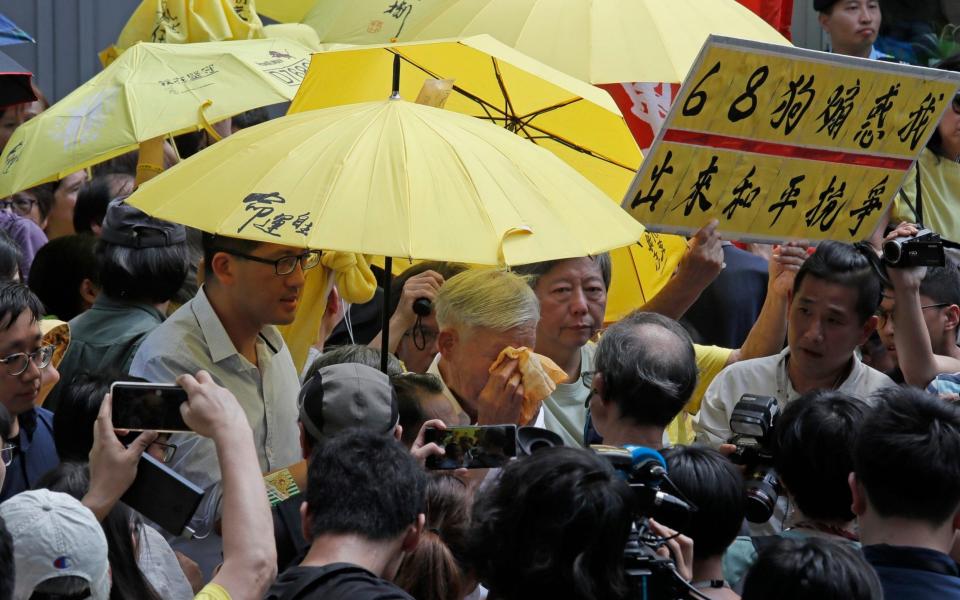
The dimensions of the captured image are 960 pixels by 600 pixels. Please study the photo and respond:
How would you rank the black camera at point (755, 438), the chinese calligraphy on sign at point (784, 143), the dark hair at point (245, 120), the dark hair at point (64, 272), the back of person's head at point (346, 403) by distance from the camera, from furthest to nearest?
the dark hair at point (245, 120) < the dark hair at point (64, 272) < the chinese calligraphy on sign at point (784, 143) < the black camera at point (755, 438) < the back of person's head at point (346, 403)

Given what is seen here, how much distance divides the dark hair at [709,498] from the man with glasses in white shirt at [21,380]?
6.80 ft

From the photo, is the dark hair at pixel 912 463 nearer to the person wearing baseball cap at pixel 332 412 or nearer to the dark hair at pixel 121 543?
the person wearing baseball cap at pixel 332 412

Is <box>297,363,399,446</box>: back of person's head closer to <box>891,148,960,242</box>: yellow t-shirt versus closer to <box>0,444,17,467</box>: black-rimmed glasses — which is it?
<box>0,444,17,467</box>: black-rimmed glasses

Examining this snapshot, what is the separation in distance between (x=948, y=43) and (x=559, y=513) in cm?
833

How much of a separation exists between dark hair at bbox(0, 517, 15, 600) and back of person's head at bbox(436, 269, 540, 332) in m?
2.24

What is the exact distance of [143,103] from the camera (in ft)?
19.5

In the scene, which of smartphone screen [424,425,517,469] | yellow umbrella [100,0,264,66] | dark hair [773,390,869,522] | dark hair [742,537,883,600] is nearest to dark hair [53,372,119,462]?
smartphone screen [424,425,517,469]

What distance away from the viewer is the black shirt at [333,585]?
285 centimetres

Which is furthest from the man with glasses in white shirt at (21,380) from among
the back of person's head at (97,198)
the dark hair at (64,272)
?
the back of person's head at (97,198)

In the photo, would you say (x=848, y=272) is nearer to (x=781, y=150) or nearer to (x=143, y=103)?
(x=781, y=150)

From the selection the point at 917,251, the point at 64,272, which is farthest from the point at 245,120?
the point at 917,251

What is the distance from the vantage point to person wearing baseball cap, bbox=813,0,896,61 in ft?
25.8

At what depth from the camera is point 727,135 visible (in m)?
4.97

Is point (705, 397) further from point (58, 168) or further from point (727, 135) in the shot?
point (58, 168)
